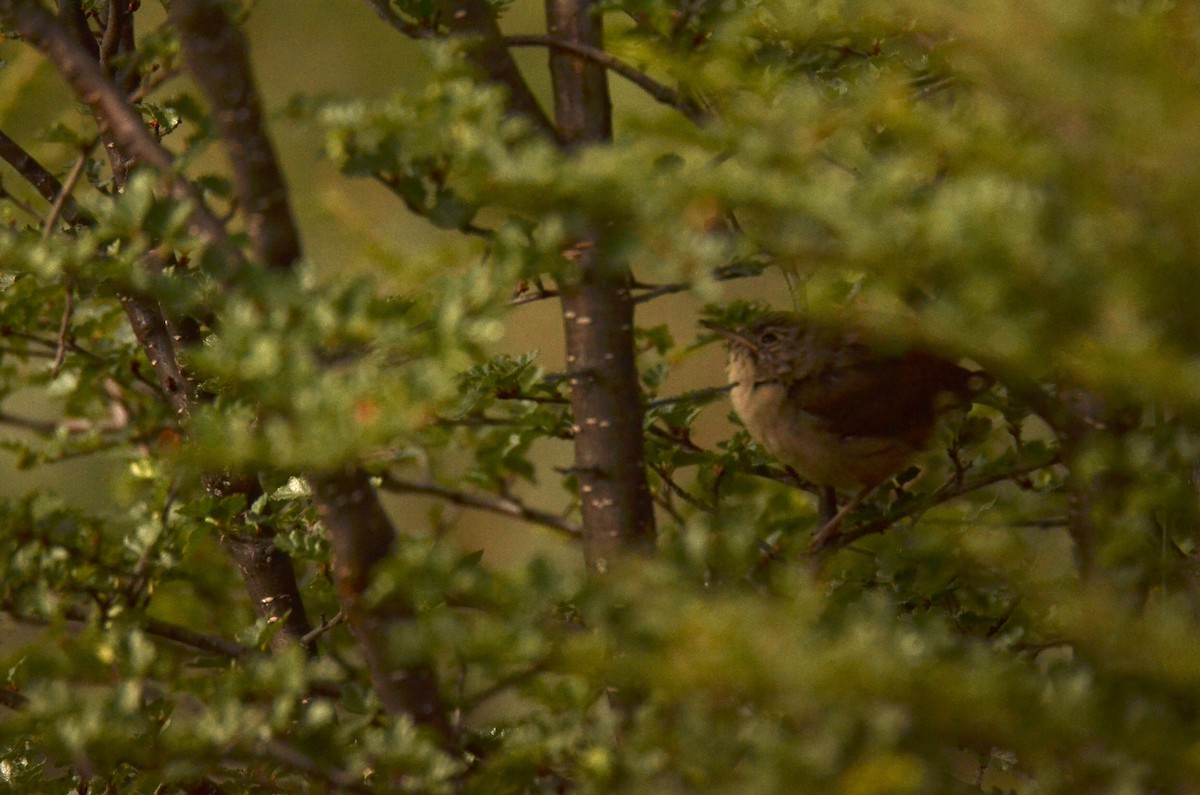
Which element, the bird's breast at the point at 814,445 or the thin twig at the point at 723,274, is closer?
the thin twig at the point at 723,274

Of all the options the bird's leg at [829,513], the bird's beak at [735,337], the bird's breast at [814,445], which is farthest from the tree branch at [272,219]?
the bird's breast at [814,445]

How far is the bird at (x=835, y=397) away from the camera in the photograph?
9.99 feet

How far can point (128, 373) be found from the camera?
9.16ft

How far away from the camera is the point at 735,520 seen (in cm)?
172

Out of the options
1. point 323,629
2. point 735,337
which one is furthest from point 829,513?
point 323,629

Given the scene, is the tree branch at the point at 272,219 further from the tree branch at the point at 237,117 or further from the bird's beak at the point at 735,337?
the bird's beak at the point at 735,337

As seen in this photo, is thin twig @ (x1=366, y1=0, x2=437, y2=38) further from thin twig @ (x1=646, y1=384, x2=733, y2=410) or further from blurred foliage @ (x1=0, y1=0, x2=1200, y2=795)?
thin twig @ (x1=646, y1=384, x2=733, y2=410)

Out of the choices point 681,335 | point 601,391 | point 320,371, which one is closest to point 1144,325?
point 320,371

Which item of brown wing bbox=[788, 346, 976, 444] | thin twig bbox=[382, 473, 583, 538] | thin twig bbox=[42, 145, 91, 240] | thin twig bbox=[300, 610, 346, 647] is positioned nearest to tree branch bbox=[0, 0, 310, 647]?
thin twig bbox=[300, 610, 346, 647]

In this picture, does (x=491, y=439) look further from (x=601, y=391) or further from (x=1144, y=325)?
(x=1144, y=325)

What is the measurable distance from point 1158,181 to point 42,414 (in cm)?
476

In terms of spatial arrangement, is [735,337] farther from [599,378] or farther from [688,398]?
[599,378]

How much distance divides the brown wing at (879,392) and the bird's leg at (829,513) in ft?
0.74

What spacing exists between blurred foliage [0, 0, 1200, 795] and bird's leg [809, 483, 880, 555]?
0.90ft
